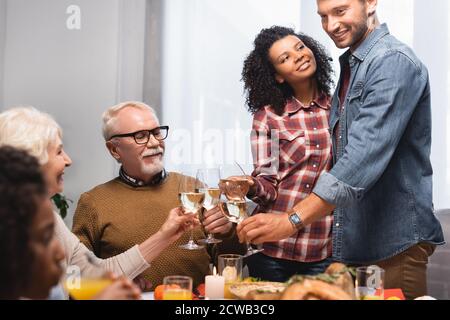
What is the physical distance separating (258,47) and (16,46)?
5.69 feet

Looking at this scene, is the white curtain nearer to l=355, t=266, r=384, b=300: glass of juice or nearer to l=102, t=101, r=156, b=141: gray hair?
l=102, t=101, r=156, b=141: gray hair

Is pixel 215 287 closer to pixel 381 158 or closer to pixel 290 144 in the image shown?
pixel 381 158

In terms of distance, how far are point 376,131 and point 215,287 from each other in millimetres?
606

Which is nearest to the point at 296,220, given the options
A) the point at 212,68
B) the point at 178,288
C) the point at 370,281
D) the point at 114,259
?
the point at 370,281

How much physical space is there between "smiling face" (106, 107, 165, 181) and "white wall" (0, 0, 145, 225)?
1.23 m

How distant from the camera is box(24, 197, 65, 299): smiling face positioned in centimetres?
66

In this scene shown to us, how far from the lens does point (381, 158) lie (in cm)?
154

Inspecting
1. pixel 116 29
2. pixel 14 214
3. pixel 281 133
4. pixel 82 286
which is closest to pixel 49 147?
pixel 82 286

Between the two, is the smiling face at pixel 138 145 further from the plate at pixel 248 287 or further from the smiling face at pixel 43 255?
the smiling face at pixel 43 255

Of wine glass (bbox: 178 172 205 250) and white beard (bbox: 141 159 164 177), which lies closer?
wine glass (bbox: 178 172 205 250)

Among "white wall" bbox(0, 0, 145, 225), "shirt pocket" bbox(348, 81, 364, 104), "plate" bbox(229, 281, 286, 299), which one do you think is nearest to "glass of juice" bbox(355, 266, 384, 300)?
"plate" bbox(229, 281, 286, 299)
